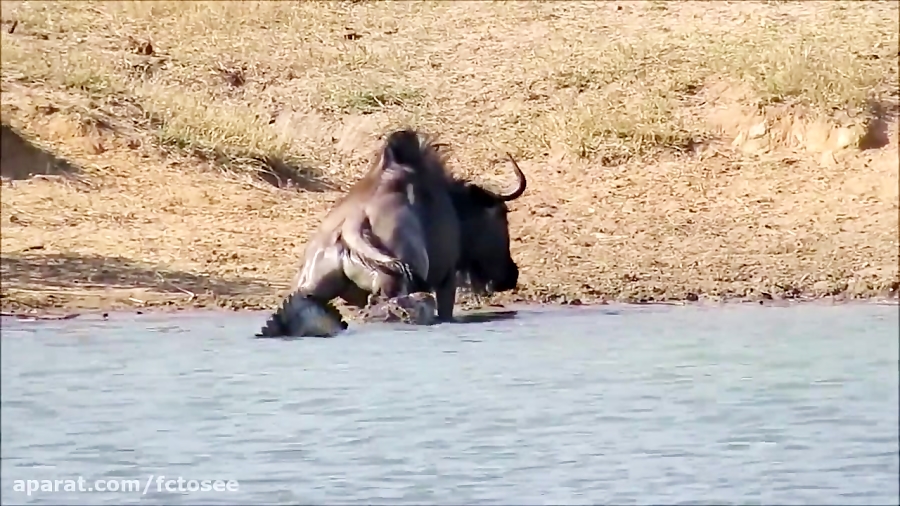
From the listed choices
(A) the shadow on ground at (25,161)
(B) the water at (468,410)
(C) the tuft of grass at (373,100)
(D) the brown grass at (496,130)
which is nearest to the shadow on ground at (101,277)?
(D) the brown grass at (496,130)

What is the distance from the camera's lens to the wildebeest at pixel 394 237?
28.6 ft

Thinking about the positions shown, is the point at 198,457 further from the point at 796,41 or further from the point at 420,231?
the point at 796,41

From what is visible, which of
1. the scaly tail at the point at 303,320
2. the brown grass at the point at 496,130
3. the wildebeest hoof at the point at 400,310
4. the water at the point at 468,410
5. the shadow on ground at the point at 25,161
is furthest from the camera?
the shadow on ground at the point at 25,161

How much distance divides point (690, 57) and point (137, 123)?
4.74 m


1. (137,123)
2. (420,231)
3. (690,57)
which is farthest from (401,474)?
(690,57)

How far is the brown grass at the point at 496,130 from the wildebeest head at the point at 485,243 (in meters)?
0.24

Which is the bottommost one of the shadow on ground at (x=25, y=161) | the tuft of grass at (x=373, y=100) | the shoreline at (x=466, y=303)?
the shoreline at (x=466, y=303)

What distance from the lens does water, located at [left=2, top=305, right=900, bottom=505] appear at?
216 inches

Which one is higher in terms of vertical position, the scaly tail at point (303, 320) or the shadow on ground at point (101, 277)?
the scaly tail at point (303, 320)

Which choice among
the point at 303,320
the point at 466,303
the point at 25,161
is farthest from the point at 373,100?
the point at 303,320

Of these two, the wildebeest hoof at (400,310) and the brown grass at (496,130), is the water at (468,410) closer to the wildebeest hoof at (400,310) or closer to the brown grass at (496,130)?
the wildebeest hoof at (400,310)

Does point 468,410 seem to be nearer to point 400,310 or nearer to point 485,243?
point 400,310

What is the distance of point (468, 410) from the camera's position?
6.66 m

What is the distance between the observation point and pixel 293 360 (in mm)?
7711
